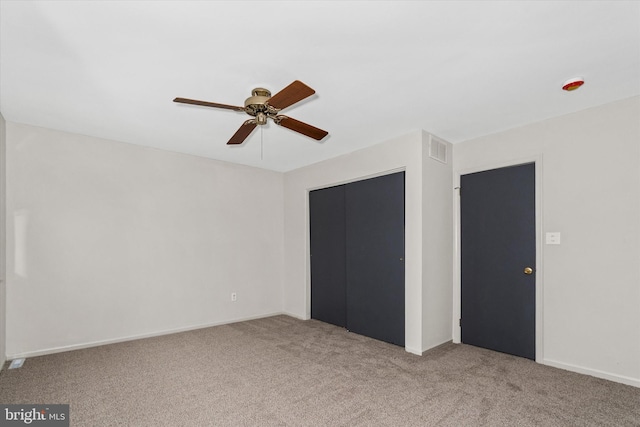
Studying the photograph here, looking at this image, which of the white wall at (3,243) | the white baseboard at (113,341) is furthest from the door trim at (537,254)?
the white wall at (3,243)

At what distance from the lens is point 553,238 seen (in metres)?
3.16

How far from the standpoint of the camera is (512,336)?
3.41m

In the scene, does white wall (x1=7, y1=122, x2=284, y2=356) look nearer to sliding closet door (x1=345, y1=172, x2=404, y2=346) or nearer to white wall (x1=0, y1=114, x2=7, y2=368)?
white wall (x1=0, y1=114, x2=7, y2=368)

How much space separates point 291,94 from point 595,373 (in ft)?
11.3

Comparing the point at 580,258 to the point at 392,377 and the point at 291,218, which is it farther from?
the point at 291,218

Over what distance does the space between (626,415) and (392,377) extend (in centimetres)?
159

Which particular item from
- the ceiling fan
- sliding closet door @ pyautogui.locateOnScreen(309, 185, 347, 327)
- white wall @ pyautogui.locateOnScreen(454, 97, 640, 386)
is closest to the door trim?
white wall @ pyautogui.locateOnScreen(454, 97, 640, 386)

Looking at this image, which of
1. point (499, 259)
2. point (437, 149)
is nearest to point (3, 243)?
point (437, 149)

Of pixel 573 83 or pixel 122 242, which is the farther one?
pixel 122 242

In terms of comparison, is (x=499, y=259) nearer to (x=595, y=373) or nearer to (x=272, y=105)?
(x=595, y=373)

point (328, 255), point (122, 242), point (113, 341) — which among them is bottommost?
point (113, 341)

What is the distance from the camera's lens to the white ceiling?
68.4 inches

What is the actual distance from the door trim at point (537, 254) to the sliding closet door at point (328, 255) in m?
1.41

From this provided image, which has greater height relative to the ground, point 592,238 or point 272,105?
point 272,105
